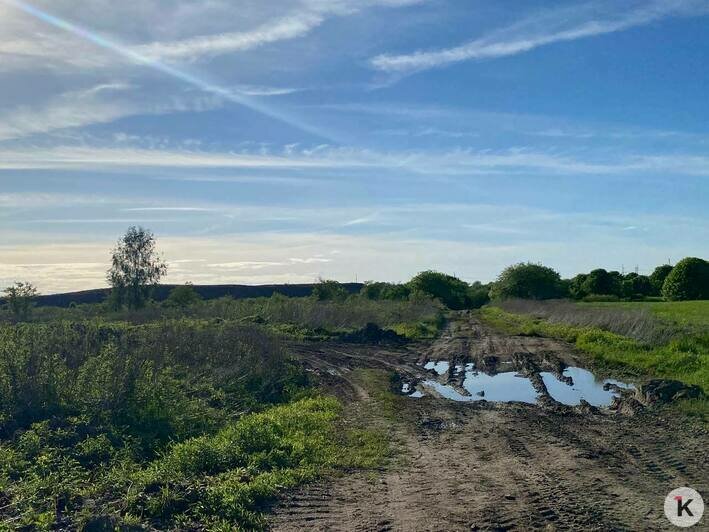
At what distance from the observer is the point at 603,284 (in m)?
85.3

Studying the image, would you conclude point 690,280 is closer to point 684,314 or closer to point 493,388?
point 684,314

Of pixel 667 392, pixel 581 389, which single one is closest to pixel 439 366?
pixel 581 389

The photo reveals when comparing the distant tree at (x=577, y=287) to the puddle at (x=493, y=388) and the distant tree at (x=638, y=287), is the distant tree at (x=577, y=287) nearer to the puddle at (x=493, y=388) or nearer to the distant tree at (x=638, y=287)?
the distant tree at (x=638, y=287)

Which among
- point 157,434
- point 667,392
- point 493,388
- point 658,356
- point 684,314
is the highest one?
point 684,314

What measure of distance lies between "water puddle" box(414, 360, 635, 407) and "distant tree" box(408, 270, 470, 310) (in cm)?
6738

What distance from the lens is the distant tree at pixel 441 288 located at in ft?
292

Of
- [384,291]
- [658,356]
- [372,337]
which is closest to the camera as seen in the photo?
[658,356]

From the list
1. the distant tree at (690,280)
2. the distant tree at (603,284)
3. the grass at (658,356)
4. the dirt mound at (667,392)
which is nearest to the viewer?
the dirt mound at (667,392)

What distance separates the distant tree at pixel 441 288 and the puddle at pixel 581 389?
6767 centimetres

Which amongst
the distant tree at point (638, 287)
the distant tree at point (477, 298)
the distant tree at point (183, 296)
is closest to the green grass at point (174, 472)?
the distant tree at point (183, 296)

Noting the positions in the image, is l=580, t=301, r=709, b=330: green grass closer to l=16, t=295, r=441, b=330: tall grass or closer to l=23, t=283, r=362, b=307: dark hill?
l=16, t=295, r=441, b=330: tall grass

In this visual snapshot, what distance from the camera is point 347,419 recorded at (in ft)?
41.3

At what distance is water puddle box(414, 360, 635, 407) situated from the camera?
611 inches

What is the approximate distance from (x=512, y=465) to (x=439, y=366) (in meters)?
13.7
